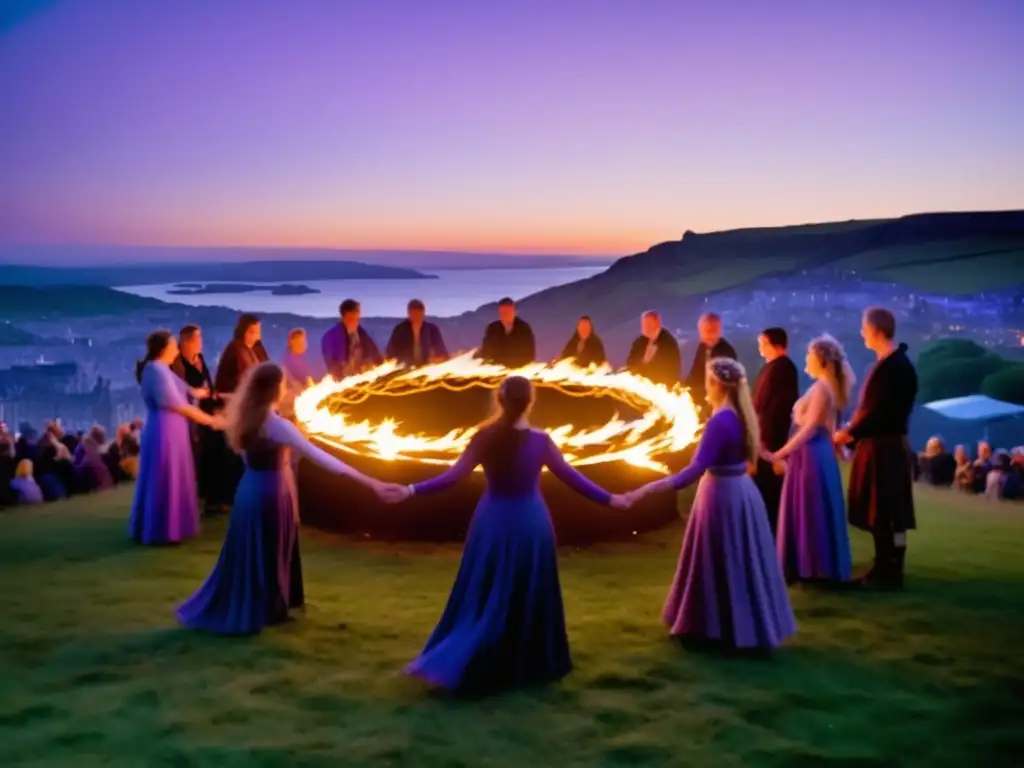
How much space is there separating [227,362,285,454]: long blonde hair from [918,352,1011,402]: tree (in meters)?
14.7

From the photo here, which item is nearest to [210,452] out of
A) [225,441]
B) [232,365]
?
[225,441]

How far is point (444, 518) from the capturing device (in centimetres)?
955

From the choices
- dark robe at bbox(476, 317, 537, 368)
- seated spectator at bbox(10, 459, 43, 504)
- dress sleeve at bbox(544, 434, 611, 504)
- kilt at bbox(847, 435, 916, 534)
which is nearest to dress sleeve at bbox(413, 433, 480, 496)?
dress sleeve at bbox(544, 434, 611, 504)

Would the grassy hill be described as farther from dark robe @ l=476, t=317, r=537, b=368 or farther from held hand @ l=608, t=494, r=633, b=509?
held hand @ l=608, t=494, r=633, b=509

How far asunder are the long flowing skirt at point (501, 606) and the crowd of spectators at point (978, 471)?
9040 millimetres

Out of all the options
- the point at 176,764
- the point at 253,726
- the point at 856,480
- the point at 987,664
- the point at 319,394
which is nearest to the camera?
the point at 176,764

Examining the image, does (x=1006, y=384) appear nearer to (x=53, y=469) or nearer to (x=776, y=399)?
(x=776, y=399)

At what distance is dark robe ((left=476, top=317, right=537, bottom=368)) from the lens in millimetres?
13656

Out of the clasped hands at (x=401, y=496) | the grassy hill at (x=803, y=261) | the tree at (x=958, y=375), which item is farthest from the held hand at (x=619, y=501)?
the tree at (x=958, y=375)

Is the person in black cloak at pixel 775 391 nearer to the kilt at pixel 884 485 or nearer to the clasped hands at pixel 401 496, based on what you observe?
the kilt at pixel 884 485

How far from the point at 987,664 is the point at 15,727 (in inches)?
229

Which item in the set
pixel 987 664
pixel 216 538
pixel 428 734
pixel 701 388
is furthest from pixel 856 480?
pixel 216 538

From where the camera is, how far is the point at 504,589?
582 centimetres

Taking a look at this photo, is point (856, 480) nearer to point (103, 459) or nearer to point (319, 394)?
point (319, 394)
